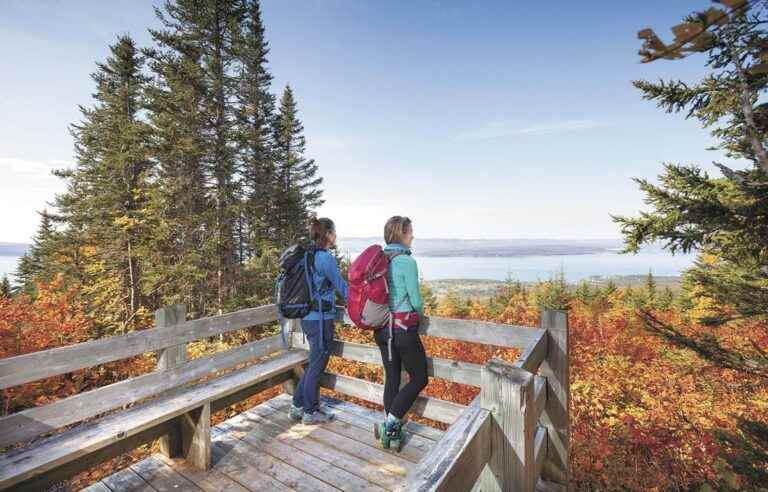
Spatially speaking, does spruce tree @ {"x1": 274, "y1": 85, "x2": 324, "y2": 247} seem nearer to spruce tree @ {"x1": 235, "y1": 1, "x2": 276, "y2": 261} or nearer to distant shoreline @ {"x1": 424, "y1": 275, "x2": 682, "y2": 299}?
spruce tree @ {"x1": 235, "y1": 1, "x2": 276, "y2": 261}

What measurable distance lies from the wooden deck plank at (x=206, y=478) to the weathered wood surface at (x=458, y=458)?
2518 mm

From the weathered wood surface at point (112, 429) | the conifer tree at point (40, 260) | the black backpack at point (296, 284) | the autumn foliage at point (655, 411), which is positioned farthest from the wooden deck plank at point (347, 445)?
the conifer tree at point (40, 260)

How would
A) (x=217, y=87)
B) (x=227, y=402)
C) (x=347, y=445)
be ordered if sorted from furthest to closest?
1. (x=217, y=87)
2. (x=227, y=402)
3. (x=347, y=445)

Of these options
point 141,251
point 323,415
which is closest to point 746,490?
point 323,415

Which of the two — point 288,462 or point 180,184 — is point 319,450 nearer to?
point 288,462

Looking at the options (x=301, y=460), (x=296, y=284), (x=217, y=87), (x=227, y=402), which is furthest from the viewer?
(x=217, y=87)

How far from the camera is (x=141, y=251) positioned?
15.8 m

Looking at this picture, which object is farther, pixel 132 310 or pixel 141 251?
pixel 132 310

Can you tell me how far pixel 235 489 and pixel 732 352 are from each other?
17.8 ft

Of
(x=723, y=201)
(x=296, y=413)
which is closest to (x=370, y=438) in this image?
(x=296, y=413)

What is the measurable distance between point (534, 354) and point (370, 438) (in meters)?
2.03

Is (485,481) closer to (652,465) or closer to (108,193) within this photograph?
(652,465)

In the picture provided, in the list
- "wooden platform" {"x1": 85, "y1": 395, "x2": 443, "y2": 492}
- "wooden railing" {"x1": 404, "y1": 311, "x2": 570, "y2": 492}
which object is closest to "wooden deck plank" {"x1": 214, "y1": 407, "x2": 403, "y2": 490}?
"wooden platform" {"x1": 85, "y1": 395, "x2": 443, "y2": 492}

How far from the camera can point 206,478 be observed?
119 inches
